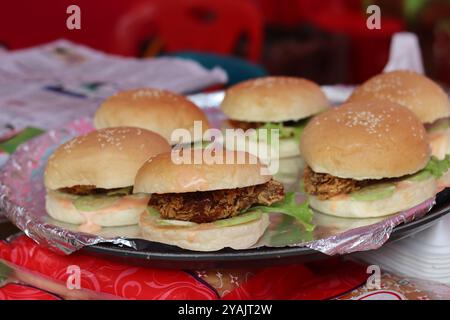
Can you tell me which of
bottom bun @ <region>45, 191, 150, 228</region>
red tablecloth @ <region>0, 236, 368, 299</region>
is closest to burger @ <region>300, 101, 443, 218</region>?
red tablecloth @ <region>0, 236, 368, 299</region>

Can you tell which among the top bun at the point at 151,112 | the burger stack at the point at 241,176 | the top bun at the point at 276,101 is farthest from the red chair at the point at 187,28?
the burger stack at the point at 241,176

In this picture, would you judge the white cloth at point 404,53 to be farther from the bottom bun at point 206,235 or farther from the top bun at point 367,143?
the bottom bun at point 206,235

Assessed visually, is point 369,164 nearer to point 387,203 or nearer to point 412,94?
point 387,203

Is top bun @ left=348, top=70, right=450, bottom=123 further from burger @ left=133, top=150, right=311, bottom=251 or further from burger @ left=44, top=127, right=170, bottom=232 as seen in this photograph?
burger @ left=44, top=127, right=170, bottom=232

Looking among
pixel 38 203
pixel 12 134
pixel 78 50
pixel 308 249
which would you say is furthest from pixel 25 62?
pixel 308 249

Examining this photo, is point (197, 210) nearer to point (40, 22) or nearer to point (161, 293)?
point (161, 293)
